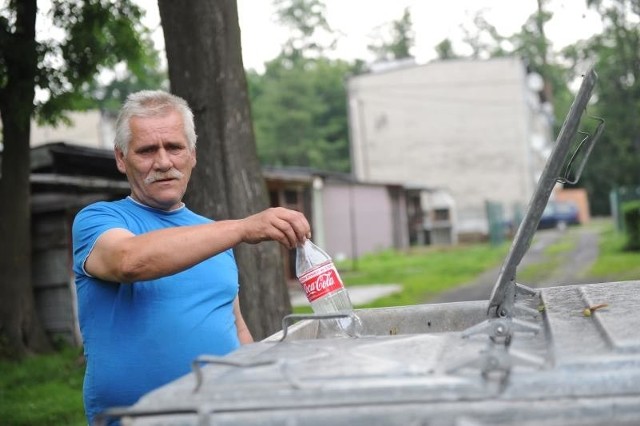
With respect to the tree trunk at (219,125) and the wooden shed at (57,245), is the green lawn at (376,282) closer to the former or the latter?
the wooden shed at (57,245)

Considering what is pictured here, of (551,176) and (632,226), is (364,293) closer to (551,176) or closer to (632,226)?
(632,226)

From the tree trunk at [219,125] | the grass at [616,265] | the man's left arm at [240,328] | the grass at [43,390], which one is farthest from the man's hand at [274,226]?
the grass at [616,265]

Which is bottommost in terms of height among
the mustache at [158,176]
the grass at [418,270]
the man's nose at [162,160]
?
the grass at [418,270]

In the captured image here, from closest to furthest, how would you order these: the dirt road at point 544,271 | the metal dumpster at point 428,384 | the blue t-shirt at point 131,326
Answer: the metal dumpster at point 428,384
the blue t-shirt at point 131,326
the dirt road at point 544,271

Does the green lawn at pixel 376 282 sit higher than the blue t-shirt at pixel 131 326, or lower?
lower

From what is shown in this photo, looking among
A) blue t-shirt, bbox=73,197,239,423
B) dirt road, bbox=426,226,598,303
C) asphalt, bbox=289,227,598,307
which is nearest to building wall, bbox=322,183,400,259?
dirt road, bbox=426,226,598,303

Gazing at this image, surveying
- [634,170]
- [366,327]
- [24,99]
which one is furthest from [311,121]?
[366,327]

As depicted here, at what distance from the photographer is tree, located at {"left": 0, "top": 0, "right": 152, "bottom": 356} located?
36.2 feet

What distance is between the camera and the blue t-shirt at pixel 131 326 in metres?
2.76

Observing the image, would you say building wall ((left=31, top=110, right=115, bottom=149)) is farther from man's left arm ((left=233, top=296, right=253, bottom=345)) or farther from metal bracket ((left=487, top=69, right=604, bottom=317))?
metal bracket ((left=487, top=69, right=604, bottom=317))

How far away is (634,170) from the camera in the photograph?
54.5 metres

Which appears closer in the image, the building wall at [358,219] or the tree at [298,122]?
the building wall at [358,219]

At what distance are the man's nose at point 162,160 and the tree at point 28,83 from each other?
27.9 feet

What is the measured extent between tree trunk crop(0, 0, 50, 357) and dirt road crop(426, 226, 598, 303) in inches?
234
